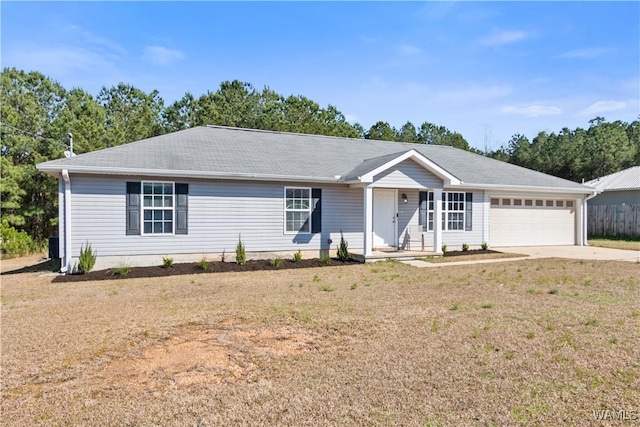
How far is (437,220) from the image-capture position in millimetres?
14062

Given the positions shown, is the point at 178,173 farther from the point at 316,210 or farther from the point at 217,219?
the point at 316,210

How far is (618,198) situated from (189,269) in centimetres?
2656

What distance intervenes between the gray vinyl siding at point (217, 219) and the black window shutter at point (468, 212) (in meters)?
4.44

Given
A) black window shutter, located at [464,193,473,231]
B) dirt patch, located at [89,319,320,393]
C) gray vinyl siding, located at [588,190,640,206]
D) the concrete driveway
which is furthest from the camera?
gray vinyl siding, located at [588,190,640,206]

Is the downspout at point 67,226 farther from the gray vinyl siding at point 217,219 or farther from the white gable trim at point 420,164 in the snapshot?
the white gable trim at point 420,164

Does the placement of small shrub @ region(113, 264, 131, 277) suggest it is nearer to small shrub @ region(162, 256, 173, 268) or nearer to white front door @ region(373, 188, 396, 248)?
small shrub @ region(162, 256, 173, 268)

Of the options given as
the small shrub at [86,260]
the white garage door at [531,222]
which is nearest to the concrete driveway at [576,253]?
the white garage door at [531,222]

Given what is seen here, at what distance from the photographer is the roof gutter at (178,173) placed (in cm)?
1056

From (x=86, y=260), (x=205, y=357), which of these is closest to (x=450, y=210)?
(x=86, y=260)

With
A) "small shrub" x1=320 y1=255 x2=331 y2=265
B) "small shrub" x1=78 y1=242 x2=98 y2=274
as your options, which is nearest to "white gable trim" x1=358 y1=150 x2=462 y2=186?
"small shrub" x1=320 y1=255 x2=331 y2=265

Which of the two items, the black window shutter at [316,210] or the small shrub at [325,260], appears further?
the black window shutter at [316,210]

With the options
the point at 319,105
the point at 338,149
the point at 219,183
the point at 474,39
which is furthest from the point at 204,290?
the point at 319,105

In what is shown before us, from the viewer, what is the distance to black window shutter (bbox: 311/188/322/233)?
13508 mm

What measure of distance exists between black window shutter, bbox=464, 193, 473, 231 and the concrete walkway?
157 centimetres
